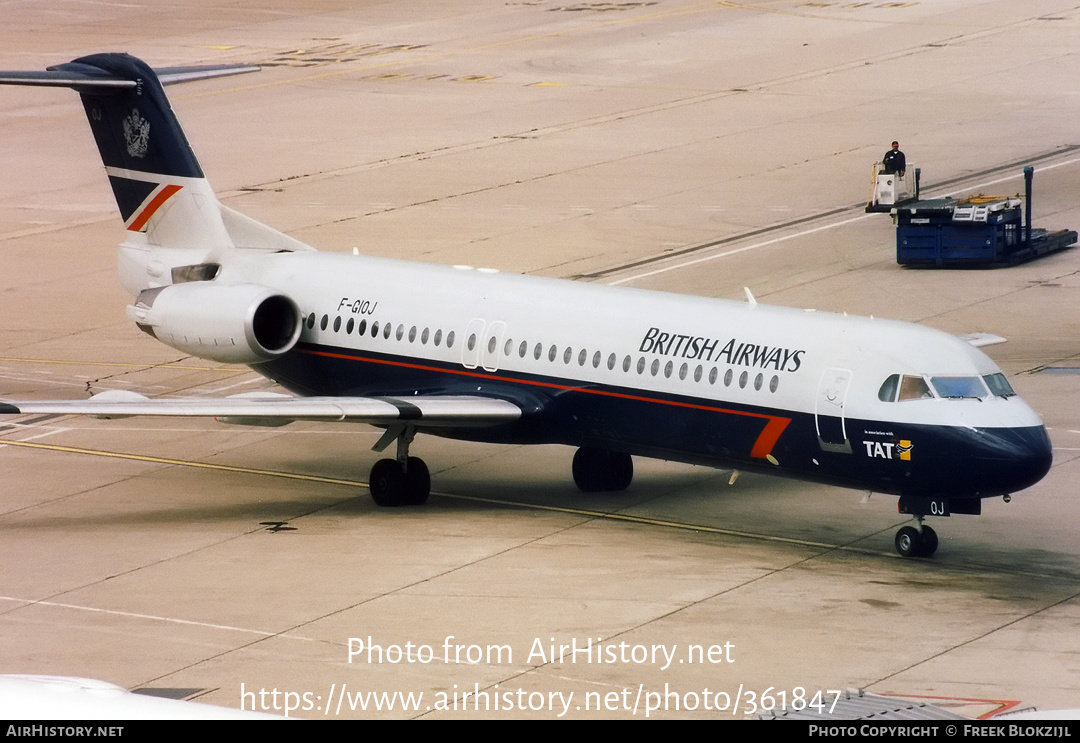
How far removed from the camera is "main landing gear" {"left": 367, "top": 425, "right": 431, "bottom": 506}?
1092 inches

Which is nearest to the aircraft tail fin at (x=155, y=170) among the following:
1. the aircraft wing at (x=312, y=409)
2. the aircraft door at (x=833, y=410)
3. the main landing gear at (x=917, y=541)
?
the aircraft wing at (x=312, y=409)

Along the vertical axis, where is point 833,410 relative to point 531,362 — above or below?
below

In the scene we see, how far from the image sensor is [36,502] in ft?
92.9

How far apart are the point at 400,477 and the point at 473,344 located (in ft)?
7.15

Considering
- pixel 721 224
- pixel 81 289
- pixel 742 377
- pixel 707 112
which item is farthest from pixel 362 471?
pixel 707 112

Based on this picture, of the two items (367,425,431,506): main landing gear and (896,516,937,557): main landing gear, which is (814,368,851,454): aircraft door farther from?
(367,425,431,506): main landing gear

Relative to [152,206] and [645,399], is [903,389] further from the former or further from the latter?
[152,206]

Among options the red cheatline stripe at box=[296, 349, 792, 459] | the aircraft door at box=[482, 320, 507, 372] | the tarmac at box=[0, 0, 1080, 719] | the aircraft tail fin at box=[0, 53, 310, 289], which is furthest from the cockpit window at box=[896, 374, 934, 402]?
the aircraft tail fin at box=[0, 53, 310, 289]

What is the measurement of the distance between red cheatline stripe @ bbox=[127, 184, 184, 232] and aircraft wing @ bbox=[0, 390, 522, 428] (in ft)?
18.2

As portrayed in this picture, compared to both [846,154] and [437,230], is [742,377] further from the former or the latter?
[846,154]

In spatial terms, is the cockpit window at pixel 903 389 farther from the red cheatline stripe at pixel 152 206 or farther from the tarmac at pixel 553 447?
the red cheatline stripe at pixel 152 206

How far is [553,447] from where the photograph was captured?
31562 mm

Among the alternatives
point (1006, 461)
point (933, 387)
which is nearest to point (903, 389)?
point (933, 387)

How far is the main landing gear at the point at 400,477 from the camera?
91.0 feet
